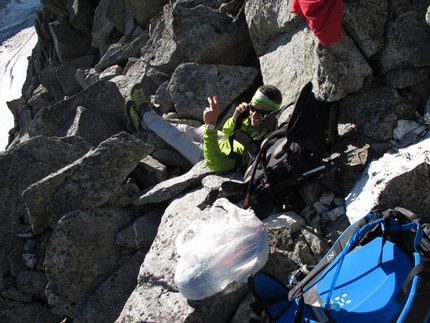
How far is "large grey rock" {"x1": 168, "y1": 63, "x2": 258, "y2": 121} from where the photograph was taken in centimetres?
650

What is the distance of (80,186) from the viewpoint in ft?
15.4

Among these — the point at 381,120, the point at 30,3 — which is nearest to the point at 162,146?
the point at 381,120

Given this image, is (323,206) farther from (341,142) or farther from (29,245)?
(29,245)

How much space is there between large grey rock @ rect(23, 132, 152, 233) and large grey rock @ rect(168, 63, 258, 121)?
6.36 ft

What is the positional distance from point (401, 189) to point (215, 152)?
6.89ft

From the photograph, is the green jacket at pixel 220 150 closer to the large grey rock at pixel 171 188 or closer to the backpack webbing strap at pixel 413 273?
the large grey rock at pixel 171 188

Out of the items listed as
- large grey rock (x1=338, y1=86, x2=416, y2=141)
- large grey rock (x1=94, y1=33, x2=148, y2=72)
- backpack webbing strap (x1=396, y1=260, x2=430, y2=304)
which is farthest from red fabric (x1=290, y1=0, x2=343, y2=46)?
large grey rock (x1=94, y1=33, x2=148, y2=72)

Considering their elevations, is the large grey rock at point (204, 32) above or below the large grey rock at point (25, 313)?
above

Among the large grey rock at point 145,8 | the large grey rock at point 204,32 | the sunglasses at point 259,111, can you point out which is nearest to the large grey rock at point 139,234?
the sunglasses at point 259,111

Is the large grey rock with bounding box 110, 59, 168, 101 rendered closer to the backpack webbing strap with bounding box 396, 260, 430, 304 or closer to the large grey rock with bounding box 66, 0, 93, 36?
the large grey rock with bounding box 66, 0, 93, 36

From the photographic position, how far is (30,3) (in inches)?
976

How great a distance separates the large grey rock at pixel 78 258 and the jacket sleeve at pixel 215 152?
1493 mm

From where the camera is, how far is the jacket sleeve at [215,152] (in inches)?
177

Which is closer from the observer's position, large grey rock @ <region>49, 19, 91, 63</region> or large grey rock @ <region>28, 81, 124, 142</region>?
large grey rock @ <region>28, 81, 124, 142</region>
